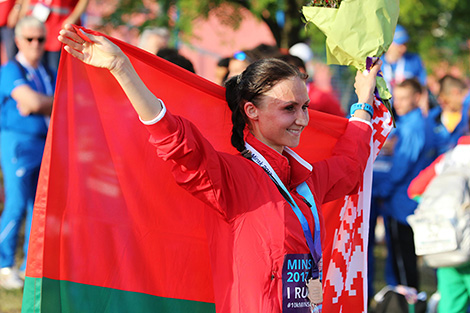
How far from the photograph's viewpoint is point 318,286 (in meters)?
3.01

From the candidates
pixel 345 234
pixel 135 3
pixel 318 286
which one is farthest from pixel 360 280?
pixel 135 3

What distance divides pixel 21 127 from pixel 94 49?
380cm

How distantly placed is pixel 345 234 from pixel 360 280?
0.84ft

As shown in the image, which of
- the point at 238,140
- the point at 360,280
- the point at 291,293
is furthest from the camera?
the point at 360,280

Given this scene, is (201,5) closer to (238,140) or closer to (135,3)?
(135,3)

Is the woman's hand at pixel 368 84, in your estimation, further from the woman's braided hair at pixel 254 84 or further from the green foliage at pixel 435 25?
the green foliage at pixel 435 25

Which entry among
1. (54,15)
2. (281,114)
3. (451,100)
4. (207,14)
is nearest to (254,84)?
(281,114)

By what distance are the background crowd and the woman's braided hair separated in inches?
74.4

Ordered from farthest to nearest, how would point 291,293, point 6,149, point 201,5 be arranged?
point 201,5, point 6,149, point 291,293

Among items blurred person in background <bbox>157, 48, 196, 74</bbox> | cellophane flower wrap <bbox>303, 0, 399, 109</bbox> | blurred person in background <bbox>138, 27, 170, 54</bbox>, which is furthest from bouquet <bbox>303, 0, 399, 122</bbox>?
→ blurred person in background <bbox>138, 27, 170, 54</bbox>

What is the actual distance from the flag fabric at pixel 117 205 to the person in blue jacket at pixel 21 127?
9.96ft

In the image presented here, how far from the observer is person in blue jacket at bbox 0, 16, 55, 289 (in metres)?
6.16

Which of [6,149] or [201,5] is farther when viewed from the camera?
[201,5]

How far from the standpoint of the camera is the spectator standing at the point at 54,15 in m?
7.01
